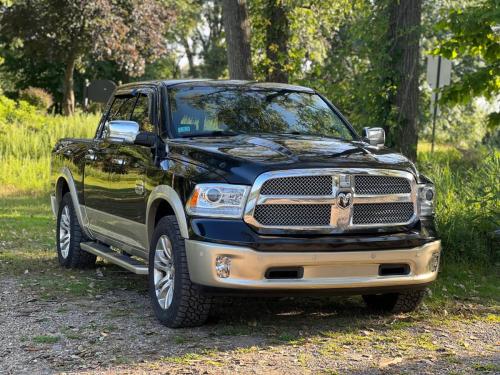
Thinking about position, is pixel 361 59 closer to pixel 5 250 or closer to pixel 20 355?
pixel 5 250

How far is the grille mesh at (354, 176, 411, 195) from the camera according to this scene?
6.28 meters

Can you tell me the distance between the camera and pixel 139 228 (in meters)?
7.24

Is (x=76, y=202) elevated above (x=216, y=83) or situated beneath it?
situated beneath

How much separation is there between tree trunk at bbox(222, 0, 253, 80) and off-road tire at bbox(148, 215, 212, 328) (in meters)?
7.69

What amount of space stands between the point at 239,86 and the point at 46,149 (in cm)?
1426

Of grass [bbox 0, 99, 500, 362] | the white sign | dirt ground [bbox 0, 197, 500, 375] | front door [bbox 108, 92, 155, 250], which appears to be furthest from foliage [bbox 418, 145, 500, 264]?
the white sign

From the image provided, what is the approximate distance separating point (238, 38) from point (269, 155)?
7.91 m

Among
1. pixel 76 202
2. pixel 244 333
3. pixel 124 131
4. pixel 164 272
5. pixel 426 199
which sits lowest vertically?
pixel 244 333

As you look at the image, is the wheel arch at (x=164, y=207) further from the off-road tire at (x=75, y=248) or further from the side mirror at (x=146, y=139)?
the off-road tire at (x=75, y=248)

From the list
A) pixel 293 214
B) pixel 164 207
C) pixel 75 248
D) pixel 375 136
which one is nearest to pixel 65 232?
pixel 75 248

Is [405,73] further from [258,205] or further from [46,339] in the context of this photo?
[46,339]

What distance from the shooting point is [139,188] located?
712 cm

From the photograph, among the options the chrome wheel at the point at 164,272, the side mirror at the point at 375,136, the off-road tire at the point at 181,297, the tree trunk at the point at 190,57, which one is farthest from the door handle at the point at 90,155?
the tree trunk at the point at 190,57

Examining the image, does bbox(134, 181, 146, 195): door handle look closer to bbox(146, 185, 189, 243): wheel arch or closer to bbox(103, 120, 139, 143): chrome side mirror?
bbox(146, 185, 189, 243): wheel arch
